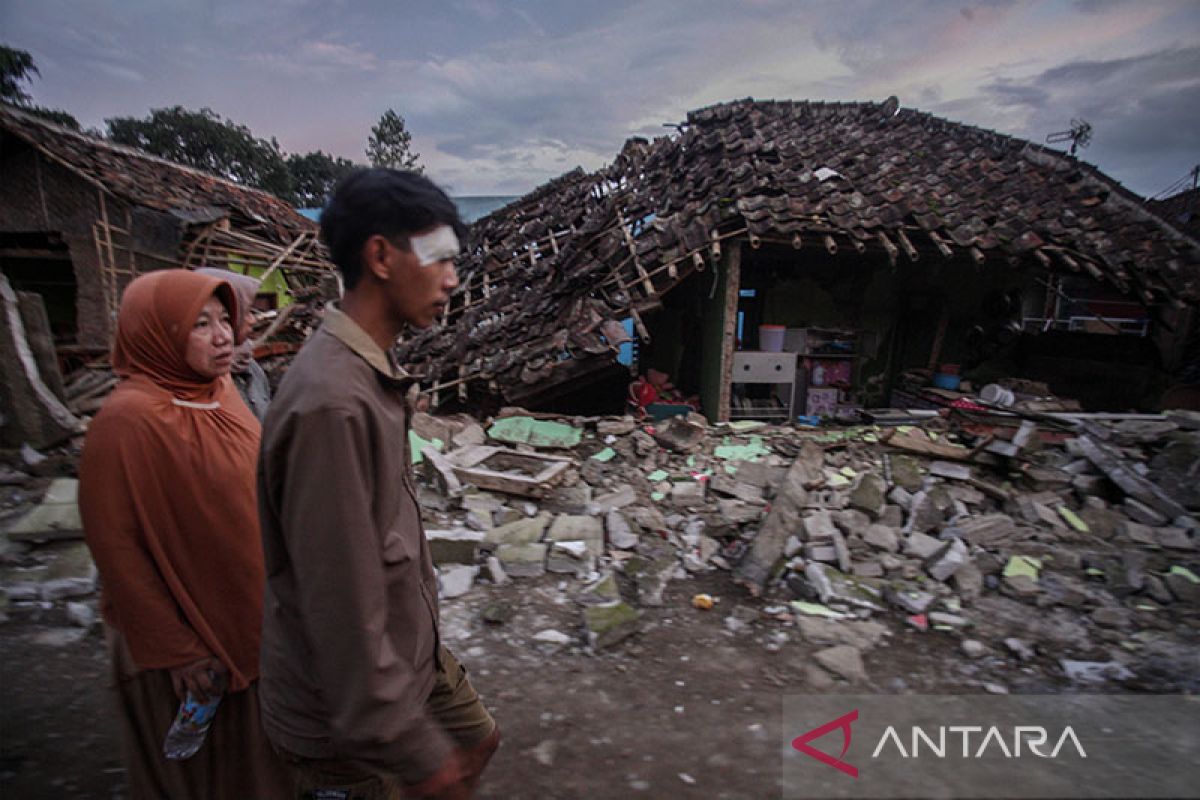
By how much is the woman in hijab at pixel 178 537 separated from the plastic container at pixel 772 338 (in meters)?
7.35

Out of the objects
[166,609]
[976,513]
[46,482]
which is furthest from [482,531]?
[976,513]

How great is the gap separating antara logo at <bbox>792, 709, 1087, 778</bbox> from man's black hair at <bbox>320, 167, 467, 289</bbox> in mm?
2854

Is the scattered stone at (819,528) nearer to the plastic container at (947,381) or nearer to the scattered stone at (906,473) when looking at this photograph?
the scattered stone at (906,473)

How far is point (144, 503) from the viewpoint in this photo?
5.40ft

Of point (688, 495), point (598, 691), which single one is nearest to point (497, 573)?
point (598, 691)

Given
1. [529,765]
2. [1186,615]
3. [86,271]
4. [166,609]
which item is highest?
[86,271]

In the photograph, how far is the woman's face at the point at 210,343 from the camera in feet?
5.90

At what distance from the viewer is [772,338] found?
8211mm

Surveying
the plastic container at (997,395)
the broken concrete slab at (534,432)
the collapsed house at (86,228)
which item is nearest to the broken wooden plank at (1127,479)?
the plastic container at (997,395)

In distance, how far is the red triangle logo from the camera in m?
2.58

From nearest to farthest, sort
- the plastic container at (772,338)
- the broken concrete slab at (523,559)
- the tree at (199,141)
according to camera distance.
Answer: the broken concrete slab at (523,559), the plastic container at (772,338), the tree at (199,141)

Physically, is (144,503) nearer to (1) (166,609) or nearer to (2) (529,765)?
(1) (166,609)

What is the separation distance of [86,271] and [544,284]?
29.7 ft

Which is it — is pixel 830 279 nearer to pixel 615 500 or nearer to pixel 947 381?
pixel 947 381
